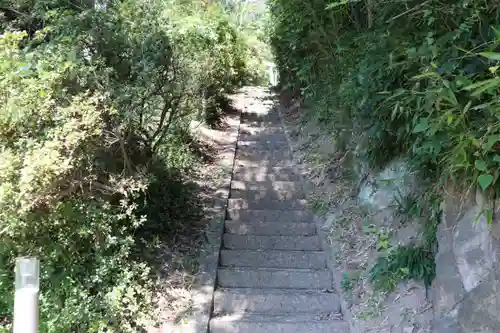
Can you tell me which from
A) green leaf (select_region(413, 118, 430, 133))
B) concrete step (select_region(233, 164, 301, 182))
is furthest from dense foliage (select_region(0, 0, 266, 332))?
green leaf (select_region(413, 118, 430, 133))

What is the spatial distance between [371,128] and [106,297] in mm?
2540

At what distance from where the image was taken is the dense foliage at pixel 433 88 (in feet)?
7.23

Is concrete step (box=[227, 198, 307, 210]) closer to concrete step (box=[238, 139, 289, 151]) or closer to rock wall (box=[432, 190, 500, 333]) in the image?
concrete step (box=[238, 139, 289, 151])

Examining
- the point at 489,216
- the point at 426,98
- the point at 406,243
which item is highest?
the point at 426,98

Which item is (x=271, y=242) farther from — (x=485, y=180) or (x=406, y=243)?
(x=485, y=180)

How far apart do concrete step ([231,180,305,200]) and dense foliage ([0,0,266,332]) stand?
1.32 metres

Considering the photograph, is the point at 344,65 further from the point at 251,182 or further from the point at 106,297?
the point at 106,297

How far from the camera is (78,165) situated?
112 inches

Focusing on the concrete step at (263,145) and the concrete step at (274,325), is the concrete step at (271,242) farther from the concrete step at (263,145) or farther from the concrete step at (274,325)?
the concrete step at (263,145)

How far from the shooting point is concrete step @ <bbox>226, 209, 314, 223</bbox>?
4.87 metres

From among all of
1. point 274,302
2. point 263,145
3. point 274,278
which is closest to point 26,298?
point 274,302

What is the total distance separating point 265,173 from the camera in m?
6.15

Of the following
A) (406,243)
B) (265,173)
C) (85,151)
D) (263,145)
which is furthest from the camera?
(263,145)

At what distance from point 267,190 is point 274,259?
1.52m
